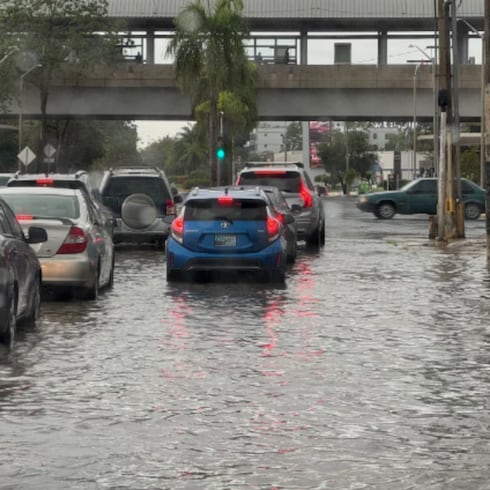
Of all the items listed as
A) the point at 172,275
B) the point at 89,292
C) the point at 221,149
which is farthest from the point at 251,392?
the point at 221,149

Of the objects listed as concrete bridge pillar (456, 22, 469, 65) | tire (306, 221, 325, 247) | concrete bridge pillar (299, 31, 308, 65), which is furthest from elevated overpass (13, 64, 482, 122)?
tire (306, 221, 325, 247)

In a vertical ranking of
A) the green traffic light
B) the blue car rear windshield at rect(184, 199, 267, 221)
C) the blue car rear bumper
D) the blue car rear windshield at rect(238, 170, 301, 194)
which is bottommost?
the blue car rear bumper

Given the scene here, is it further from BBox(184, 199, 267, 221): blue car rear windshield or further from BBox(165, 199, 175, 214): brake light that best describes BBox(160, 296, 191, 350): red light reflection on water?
BBox(165, 199, 175, 214): brake light

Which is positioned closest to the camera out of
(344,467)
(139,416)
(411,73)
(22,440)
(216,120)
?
(344,467)

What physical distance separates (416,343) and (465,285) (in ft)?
27.8

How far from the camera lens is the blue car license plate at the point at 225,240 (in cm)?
2325

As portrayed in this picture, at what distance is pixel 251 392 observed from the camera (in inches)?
469

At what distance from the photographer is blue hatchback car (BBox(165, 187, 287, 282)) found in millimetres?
23188

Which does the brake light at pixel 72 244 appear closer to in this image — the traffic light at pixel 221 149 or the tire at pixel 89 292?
the tire at pixel 89 292

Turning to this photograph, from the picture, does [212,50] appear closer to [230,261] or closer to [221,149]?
[221,149]

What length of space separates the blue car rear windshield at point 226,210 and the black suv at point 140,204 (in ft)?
32.1

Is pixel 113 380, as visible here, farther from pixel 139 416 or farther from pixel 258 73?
pixel 258 73

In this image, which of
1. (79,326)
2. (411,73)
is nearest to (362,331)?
(79,326)

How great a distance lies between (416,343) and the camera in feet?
50.7
